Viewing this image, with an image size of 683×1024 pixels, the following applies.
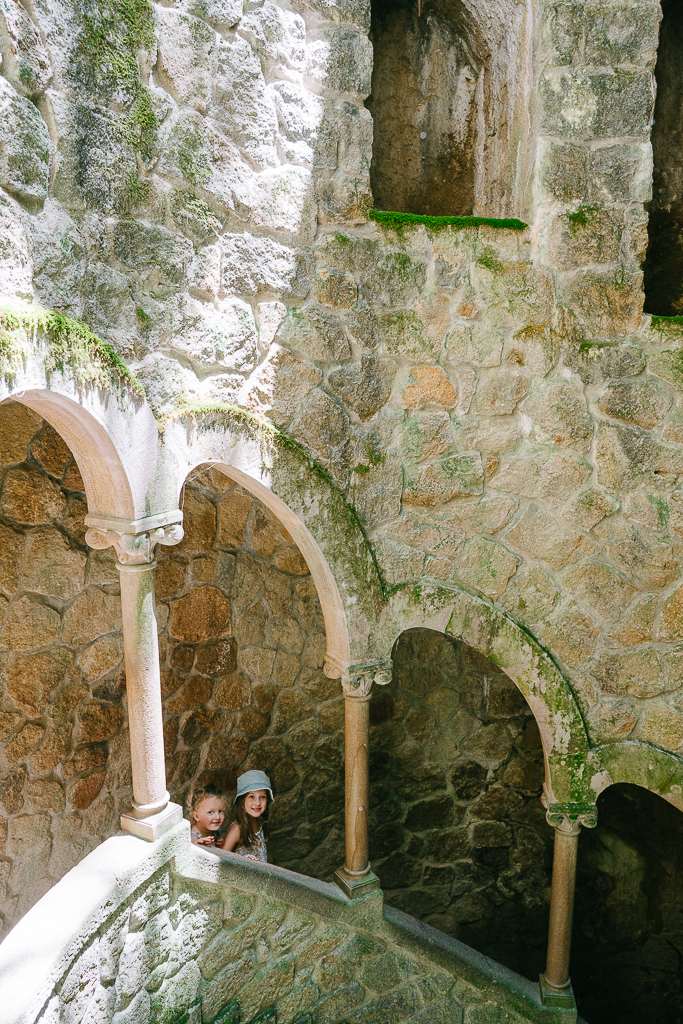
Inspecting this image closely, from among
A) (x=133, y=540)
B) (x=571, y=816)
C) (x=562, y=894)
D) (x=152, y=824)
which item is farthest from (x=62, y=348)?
(x=562, y=894)

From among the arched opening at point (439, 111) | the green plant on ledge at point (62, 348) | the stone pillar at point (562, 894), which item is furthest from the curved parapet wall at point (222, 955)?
the arched opening at point (439, 111)

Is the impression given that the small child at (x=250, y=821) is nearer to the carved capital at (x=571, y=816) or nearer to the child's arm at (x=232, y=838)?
the child's arm at (x=232, y=838)

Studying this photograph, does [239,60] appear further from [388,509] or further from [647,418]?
[647,418]

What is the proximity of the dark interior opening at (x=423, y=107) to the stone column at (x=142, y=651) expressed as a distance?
2.04m

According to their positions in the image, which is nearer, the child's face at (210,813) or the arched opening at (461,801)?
the child's face at (210,813)

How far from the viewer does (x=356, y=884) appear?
10.5 feet

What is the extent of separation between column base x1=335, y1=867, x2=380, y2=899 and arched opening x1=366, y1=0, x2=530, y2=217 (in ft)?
9.68

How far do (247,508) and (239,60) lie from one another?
212 centimetres

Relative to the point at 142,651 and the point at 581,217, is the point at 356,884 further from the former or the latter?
the point at 581,217

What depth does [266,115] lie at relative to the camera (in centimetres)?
265

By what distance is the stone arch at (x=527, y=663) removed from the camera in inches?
128

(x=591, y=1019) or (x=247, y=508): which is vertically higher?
(x=247, y=508)

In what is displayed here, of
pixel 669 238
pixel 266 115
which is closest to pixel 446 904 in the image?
pixel 669 238

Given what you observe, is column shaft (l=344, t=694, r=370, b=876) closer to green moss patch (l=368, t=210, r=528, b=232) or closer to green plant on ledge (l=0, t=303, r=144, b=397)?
green plant on ledge (l=0, t=303, r=144, b=397)
